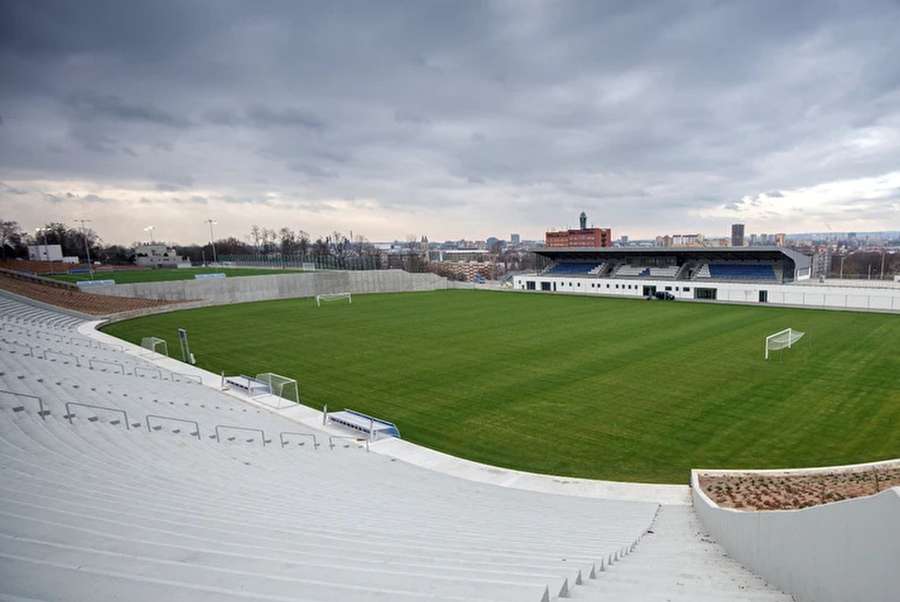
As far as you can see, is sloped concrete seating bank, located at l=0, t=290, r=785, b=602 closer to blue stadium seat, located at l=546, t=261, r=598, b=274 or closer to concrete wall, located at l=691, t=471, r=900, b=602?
A: concrete wall, located at l=691, t=471, r=900, b=602

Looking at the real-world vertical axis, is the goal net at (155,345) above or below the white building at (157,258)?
below

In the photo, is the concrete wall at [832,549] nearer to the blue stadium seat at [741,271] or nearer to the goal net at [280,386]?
the goal net at [280,386]

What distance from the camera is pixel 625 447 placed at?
16.0 metres

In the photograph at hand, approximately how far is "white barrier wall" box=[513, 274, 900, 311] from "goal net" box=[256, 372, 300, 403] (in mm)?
49944

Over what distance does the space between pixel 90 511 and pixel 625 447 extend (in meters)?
14.5

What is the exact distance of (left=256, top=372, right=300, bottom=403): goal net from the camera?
71.3ft

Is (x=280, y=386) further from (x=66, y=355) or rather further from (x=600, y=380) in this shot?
(x=600, y=380)

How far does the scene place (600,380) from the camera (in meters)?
23.6

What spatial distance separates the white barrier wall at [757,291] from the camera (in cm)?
4491

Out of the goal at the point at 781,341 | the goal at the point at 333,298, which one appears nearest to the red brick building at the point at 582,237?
the goal at the point at 333,298

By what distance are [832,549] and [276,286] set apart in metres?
65.1

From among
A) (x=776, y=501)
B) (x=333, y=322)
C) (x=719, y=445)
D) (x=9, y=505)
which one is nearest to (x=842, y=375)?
(x=719, y=445)

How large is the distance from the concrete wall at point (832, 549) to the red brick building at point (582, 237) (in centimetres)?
8774

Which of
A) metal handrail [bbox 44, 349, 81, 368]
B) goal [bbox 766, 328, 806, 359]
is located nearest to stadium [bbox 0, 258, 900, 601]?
metal handrail [bbox 44, 349, 81, 368]
